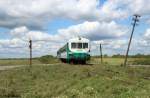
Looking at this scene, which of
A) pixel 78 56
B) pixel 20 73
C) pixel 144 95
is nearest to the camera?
pixel 144 95

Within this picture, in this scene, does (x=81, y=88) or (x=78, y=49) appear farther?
(x=78, y=49)

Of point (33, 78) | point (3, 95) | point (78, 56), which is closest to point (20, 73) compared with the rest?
point (33, 78)

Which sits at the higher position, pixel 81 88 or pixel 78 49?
pixel 78 49

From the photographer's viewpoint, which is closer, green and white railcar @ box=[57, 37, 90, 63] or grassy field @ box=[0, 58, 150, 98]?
grassy field @ box=[0, 58, 150, 98]

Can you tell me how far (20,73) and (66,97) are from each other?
20.5 meters

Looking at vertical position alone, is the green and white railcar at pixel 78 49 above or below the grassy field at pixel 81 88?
above

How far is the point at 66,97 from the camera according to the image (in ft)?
52.3

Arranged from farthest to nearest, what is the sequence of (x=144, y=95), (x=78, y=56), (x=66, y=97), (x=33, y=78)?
(x=78, y=56), (x=33, y=78), (x=66, y=97), (x=144, y=95)

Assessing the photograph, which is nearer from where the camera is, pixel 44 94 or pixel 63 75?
pixel 44 94

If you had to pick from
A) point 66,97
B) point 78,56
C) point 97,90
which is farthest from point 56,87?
point 78,56

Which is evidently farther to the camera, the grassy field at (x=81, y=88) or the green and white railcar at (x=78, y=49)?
the green and white railcar at (x=78, y=49)

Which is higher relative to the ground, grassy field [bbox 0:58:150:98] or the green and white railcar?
the green and white railcar

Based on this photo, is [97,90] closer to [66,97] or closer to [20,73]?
[66,97]

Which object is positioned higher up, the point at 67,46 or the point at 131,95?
the point at 67,46
